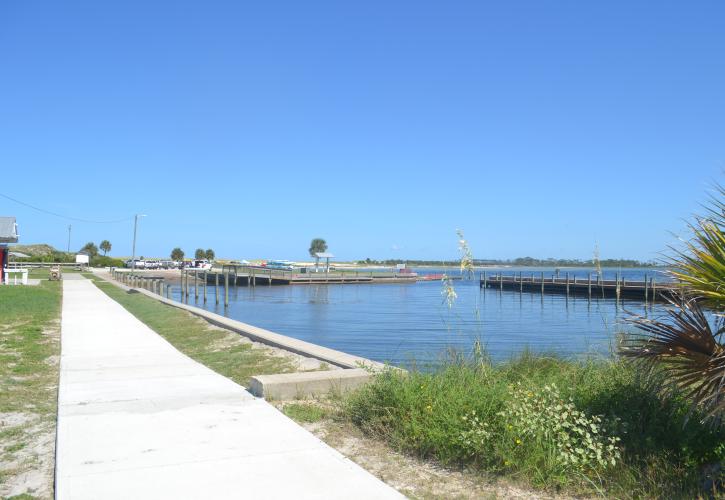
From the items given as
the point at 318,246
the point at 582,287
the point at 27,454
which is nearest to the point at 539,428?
the point at 27,454

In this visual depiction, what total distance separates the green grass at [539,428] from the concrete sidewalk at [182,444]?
83 cm

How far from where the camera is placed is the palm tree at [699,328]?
14.2ft

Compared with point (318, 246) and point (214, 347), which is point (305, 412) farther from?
point (318, 246)

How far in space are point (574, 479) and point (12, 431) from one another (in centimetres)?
532

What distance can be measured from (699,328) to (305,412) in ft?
13.3

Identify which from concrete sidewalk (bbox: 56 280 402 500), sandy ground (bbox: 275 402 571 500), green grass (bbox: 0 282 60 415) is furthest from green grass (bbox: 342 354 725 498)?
green grass (bbox: 0 282 60 415)

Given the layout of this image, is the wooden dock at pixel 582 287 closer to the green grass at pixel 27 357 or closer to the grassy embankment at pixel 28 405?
the green grass at pixel 27 357

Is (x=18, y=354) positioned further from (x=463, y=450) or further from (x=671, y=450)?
(x=671, y=450)

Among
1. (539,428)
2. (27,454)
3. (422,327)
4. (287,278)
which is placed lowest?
(422,327)

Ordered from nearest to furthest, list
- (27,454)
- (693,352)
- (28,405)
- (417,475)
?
(693,352) < (417,475) < (27,454) < (28,405)

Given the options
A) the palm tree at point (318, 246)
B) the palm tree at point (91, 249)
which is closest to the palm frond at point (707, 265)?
the palm tree at point (91, 249)

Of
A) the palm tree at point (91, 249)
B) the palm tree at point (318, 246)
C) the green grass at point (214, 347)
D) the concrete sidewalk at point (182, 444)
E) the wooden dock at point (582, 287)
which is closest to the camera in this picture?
the concrete sidewalk at point (182, 444)

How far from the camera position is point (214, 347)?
12422 millimetres

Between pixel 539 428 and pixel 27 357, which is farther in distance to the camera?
pixel 27 357
